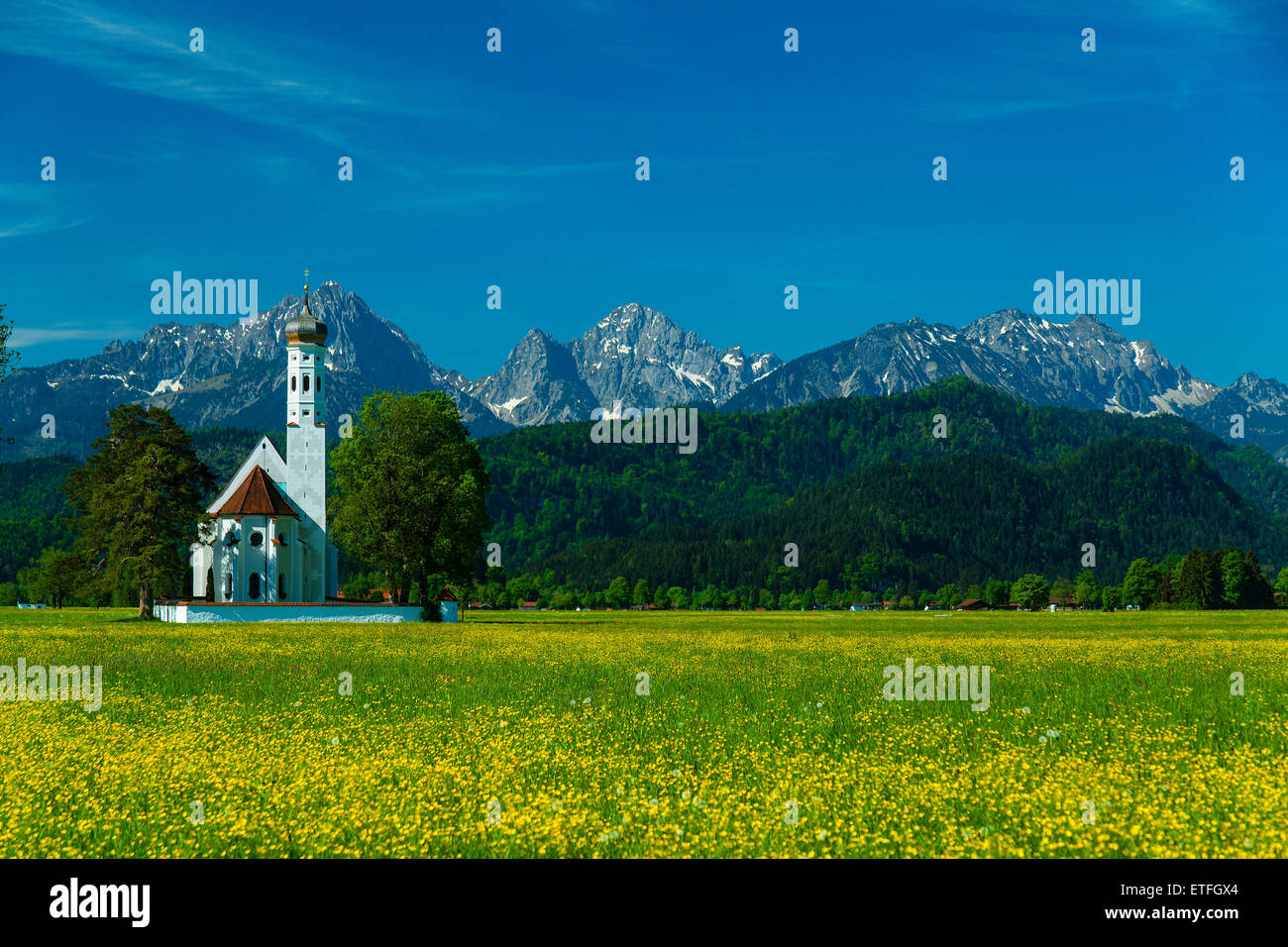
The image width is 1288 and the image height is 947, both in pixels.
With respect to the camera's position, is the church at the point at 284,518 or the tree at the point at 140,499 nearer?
the tree at the point at 140,499

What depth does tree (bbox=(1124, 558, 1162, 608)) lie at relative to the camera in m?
180

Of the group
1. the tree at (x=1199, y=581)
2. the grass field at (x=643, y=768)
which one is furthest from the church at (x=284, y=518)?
the tree at (x=1199, y=581)

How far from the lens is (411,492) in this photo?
2707 inches

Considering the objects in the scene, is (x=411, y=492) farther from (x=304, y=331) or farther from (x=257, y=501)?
(x=304, y=331)

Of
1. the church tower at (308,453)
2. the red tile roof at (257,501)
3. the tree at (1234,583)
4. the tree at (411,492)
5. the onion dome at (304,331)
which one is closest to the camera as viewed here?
the tree at (411,492)

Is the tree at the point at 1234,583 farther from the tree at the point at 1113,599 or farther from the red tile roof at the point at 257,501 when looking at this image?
the red tile roof at the point at 257,501
